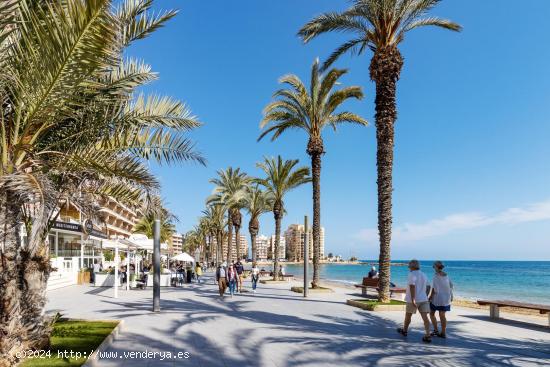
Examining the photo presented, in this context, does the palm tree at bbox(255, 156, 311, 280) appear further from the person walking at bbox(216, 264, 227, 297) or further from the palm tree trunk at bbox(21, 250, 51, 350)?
the palm tree trunk at bbox(21, 250, 51, 350)

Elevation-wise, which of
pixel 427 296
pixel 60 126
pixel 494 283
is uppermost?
pixel 60 126

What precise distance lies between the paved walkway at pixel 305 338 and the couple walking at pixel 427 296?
42 cm

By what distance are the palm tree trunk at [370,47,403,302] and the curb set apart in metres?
8.90

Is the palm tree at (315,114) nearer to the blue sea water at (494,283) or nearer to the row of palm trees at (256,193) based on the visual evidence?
the row of palm trees at (256,193)

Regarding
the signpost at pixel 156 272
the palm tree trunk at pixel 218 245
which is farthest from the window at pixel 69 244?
the signpost at pixel 156 272

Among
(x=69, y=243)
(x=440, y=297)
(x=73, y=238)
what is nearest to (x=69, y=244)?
(x=69, y=243)

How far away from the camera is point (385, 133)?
50.9 ft

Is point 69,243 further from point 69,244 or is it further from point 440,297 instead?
point 440,297

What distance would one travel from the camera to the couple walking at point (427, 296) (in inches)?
373

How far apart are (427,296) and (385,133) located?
723 centimetres

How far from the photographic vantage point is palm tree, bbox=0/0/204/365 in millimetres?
5555

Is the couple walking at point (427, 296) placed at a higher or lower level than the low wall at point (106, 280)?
higher

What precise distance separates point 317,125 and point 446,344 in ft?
50.0

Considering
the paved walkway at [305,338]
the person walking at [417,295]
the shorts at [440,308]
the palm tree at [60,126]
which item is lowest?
the paved walkway at [305,338]
